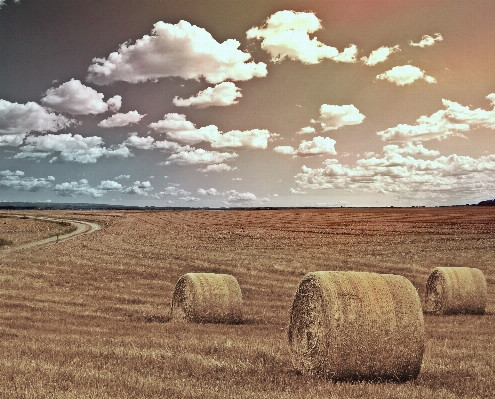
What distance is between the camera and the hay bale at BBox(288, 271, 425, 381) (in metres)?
8.81

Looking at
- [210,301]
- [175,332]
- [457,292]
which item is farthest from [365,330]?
[457,292]

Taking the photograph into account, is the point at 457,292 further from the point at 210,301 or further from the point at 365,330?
the point at 365,330

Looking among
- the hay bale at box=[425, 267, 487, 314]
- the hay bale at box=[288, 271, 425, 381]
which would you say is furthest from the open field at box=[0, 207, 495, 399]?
the hay bale at box=[425, 267, 487, 314]

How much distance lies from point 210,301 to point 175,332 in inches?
115

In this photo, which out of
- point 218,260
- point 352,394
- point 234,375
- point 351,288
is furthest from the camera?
point 218,260

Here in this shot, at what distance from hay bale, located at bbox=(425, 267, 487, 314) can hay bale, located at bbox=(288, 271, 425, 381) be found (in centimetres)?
1070

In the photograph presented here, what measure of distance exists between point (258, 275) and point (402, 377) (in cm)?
1792

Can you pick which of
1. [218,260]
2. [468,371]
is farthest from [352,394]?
[218,260]

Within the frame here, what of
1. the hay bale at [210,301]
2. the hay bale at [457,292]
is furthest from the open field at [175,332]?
the hay bale at [457,292]

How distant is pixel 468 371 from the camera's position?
9.16 m

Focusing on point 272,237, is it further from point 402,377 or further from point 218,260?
point 402,377

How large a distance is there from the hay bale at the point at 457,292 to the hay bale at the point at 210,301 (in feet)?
26.2

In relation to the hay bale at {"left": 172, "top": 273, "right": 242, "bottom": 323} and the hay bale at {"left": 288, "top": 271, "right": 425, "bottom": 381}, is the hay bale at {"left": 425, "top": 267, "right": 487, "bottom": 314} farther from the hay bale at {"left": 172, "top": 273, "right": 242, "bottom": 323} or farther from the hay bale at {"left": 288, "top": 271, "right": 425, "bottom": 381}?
the hay bale at {"left": 288, "top": 271, "right": 425, "bottom": 381}

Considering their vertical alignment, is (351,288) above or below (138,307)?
above
